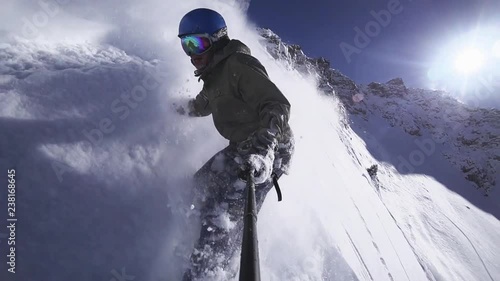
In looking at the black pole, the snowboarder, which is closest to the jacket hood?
the snowboarder

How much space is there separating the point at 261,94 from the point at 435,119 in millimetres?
120579

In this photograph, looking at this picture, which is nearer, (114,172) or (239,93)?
(114,172)

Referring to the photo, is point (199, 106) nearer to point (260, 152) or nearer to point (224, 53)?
point (224, 53)

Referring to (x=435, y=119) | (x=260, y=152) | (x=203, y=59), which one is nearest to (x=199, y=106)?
(x=203, y=59)

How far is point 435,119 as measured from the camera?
105188 mm

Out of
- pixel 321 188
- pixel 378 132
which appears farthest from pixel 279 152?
pixel 378 132

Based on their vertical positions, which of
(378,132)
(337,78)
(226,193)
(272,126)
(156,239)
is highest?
(337,78)

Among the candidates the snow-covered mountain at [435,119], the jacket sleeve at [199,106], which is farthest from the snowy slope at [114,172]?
the snow-covered mountain at [435,119]

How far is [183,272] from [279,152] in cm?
175

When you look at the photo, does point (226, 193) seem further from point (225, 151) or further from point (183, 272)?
point (183, 272)

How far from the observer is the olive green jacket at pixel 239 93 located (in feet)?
10.7

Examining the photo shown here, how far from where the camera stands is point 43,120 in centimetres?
301

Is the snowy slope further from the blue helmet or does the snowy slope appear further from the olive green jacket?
the blue helmet

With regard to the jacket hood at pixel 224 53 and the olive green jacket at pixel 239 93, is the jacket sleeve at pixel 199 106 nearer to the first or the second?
the olive green jacket at pixel 239 93
